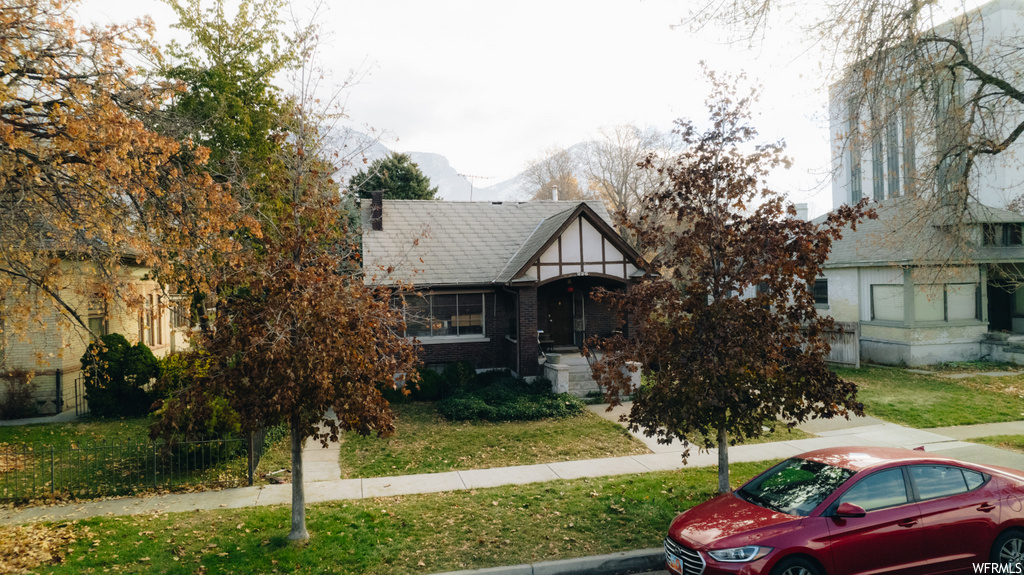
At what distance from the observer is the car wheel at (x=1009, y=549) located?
643 cm

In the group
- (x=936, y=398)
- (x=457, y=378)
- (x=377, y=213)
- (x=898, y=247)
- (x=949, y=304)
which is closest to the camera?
(x=936, y=398)

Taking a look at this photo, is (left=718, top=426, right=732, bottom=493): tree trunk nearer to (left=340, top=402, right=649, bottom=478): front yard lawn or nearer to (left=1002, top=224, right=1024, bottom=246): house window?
(left=340, top=402, right=649, bottom=478): front yard lawn

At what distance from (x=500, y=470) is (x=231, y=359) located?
221 inches

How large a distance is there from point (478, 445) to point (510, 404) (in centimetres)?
315

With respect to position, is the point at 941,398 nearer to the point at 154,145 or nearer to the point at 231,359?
the point at 231,359

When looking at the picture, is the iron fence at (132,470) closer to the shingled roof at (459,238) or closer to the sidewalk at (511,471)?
the sidewalk at (511,471)

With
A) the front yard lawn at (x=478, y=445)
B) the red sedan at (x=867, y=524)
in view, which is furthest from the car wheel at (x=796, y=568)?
the front yard lawn at (x=478, y=445)

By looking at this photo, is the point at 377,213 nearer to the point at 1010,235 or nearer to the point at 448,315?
the point at 448,315

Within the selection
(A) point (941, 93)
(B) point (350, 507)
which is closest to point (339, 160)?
(B) point (350, 507)

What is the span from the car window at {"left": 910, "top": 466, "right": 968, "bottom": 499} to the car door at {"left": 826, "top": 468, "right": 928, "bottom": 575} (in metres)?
0.20

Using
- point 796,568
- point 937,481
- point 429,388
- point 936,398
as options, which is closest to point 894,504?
point 937,481

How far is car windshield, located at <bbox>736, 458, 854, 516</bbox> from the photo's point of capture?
645cm

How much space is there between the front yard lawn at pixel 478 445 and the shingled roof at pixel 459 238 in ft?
18.5

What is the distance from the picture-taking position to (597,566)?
24.7ft
